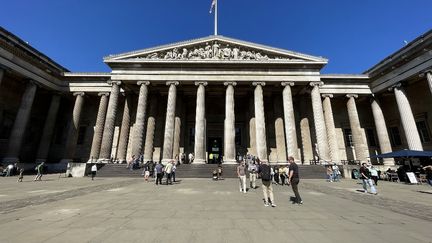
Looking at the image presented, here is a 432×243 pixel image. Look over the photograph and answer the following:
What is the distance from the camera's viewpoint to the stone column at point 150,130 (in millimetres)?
24511

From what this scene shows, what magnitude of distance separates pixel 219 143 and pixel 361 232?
25.0 metres

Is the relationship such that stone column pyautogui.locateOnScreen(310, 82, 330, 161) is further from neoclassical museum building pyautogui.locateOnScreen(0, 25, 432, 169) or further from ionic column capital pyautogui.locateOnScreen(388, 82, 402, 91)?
ionic column capital pyautogui.locateOnScreen(388, 82, 402, 91)

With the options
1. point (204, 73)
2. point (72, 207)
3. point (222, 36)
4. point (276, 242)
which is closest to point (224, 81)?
point (204, 73)

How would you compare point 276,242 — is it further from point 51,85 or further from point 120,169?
point 51,85

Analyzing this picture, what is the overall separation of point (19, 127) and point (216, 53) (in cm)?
2359

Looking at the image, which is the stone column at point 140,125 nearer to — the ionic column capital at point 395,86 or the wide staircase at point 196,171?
the wide staircase at point 196,171

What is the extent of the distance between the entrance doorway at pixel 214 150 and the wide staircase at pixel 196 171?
8.48 meters

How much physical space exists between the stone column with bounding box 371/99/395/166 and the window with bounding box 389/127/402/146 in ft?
9.93

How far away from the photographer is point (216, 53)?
24406mm

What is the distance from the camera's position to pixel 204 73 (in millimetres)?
23875

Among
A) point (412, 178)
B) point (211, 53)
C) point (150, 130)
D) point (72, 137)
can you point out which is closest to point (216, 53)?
point (211, 53)

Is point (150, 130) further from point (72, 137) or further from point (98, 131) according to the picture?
point (72, 137)

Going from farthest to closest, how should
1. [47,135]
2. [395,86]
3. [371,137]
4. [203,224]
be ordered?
[371,137] < [47,135] < [395,86] < [203,224]

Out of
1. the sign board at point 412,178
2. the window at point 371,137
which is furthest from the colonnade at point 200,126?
the sign board at point 412,178
